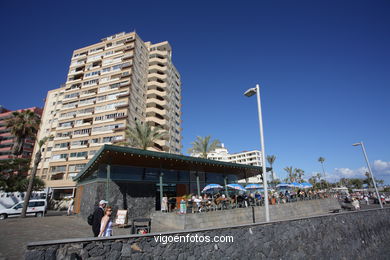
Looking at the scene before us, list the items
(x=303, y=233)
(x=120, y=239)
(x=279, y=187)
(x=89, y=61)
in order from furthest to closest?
(x=89, y=61)
(x=279, y=187)
(x=303, y=233)
(x=120, y=239)

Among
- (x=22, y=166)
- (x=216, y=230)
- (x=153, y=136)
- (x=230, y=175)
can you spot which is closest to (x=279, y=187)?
(x=230, y=175)

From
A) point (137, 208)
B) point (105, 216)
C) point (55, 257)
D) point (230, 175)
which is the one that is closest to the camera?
point (55, 257)

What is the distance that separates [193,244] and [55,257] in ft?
11.5

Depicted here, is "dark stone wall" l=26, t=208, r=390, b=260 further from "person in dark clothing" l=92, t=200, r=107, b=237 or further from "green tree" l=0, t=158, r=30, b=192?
"green tree" l=0, t=158, r=30, b=192

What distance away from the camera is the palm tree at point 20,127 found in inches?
1109

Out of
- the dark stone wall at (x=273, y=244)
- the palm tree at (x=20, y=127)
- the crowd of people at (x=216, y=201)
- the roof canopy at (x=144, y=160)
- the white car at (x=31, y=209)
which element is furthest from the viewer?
the palm tree at (x=20, y=127)

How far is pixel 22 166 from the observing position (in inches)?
1624

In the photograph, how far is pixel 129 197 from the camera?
15047mm

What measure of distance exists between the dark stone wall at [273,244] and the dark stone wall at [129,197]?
10116 mm

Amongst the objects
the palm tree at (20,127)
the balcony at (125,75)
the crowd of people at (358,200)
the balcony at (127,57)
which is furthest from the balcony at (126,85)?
the crowd of people at (358,200)

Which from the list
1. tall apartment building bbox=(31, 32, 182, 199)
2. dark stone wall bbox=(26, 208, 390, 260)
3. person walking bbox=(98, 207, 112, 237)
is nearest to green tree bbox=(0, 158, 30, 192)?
tall apartment building bbox=(31, 32, 182, 199)

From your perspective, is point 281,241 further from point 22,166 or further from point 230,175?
point 22,166

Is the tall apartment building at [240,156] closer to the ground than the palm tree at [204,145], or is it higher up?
higher up

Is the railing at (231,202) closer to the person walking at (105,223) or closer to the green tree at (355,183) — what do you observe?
the person walking at (105,223)
